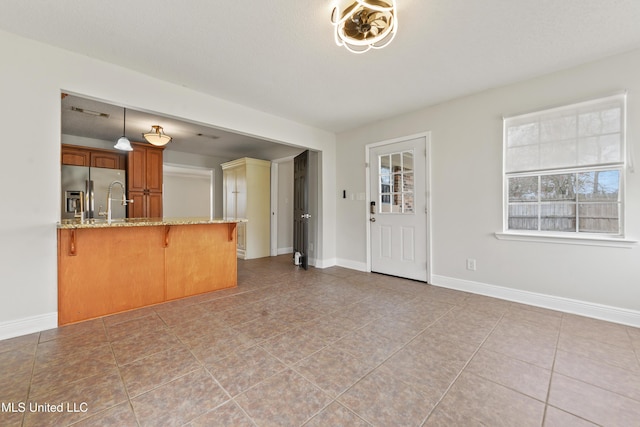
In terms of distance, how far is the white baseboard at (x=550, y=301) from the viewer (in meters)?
2.38

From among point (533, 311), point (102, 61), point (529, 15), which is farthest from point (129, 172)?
point (533, 311)

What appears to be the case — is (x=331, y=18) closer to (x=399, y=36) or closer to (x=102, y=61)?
(x=399, y=36)

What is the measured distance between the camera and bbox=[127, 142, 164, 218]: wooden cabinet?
4.96m

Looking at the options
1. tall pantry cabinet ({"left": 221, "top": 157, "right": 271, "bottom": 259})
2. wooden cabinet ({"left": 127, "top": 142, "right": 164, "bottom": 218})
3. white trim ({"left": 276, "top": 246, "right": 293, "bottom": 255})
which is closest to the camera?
wooden cabinet ({"left": 127, "top": 142, "right": 164, "bottom": 218})

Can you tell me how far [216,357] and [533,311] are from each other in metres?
3.01

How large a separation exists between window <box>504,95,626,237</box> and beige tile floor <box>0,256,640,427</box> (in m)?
0.95

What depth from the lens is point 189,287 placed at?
3.14 metres

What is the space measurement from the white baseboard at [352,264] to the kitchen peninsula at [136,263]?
1999 mm

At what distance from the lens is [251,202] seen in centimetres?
561

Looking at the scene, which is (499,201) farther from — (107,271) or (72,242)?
(72,242)

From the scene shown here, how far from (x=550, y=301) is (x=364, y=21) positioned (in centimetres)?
321

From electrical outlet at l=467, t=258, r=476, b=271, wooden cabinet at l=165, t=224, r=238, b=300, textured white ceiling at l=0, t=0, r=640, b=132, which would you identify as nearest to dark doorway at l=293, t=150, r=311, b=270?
wooden cabinet at l=165, t=224, r=238, b=300

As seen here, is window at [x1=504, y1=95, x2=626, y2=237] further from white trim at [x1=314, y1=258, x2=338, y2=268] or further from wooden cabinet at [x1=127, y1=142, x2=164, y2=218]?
wooden cabinet at [x1=127, y1=142, x2=164, y2=218]

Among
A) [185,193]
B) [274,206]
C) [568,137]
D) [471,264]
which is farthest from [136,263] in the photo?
[185,193]
